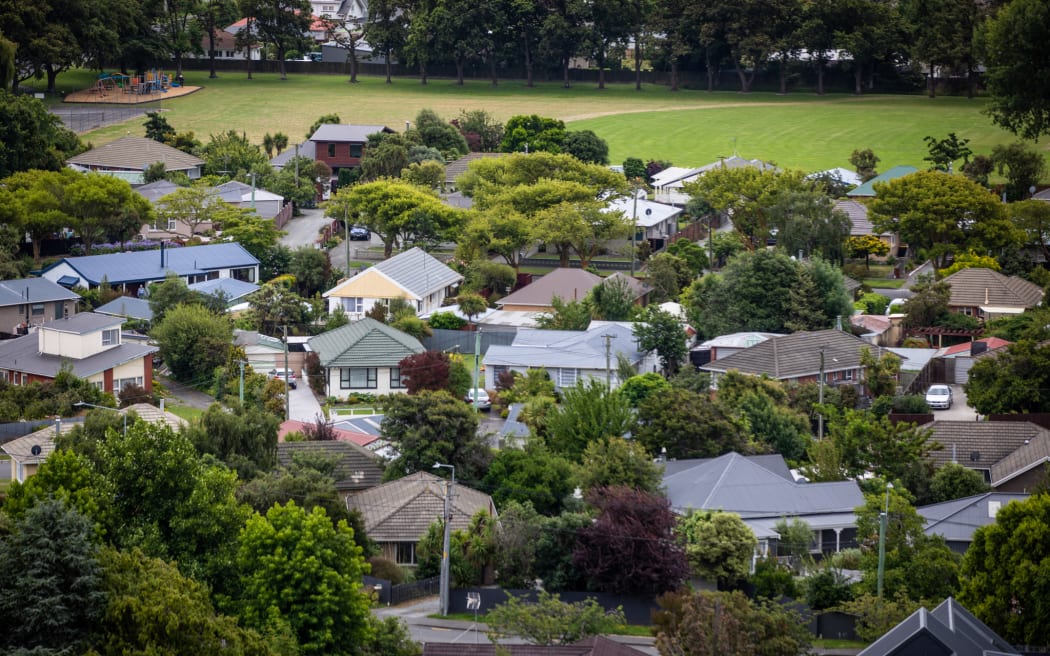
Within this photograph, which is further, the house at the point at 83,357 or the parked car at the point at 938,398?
the parked car at the point at 938,398

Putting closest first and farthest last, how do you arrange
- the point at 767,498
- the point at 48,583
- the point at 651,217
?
1. the point at 48,583
2. the point at 767,498
3. the point at 651,217

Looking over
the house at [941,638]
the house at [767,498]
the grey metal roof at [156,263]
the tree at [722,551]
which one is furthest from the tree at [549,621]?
the grey metal roof at [156,263]

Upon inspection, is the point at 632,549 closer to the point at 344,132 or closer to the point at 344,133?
the point at 344,133

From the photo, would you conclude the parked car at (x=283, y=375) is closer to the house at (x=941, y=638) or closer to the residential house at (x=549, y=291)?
the residential house at (x=549, y=291)

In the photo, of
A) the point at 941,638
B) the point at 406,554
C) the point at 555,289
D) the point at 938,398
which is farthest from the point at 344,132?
the point at 941,638

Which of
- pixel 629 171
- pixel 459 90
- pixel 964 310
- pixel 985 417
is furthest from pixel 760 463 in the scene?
pixel 459 90

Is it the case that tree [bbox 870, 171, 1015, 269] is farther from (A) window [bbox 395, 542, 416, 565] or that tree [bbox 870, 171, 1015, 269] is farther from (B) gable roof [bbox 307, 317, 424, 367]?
(A) window [bbox 395, 542, 416, 565]
